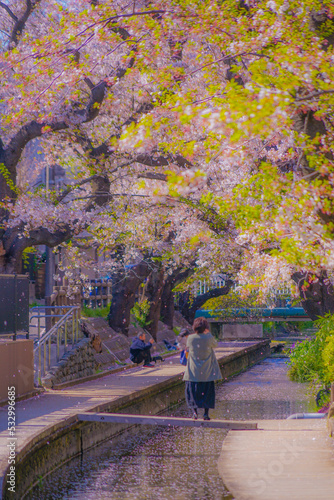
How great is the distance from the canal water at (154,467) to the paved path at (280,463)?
0.67m

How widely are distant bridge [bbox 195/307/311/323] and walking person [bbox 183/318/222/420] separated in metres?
23.8

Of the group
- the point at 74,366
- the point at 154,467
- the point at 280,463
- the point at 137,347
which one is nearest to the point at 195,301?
the point at 137,347

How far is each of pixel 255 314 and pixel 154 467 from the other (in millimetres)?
26981

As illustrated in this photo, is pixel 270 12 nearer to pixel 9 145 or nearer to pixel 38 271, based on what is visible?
pixel 9 145

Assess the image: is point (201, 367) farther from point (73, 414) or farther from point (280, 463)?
point (280, 463)

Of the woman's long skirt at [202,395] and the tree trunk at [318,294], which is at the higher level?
the tree trunk at [318,294]

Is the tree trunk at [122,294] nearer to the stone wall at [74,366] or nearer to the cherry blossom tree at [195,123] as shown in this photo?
the cherry blossom tree at [195,123]

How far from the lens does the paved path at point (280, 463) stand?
21.6 feet

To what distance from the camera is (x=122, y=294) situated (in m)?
23.2

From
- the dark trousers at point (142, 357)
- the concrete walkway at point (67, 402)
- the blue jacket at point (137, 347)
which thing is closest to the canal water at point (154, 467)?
the concrete walkway at point (67, 402)

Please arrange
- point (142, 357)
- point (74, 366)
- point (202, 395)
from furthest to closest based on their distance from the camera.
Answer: point (142, 357), point (74, 366), point (202, 395)

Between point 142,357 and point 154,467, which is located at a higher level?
point 142,357

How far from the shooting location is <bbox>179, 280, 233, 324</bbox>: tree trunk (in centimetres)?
3473

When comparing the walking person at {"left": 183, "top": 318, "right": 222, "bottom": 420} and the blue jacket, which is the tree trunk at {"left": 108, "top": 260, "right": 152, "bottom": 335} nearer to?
the blue jacket
